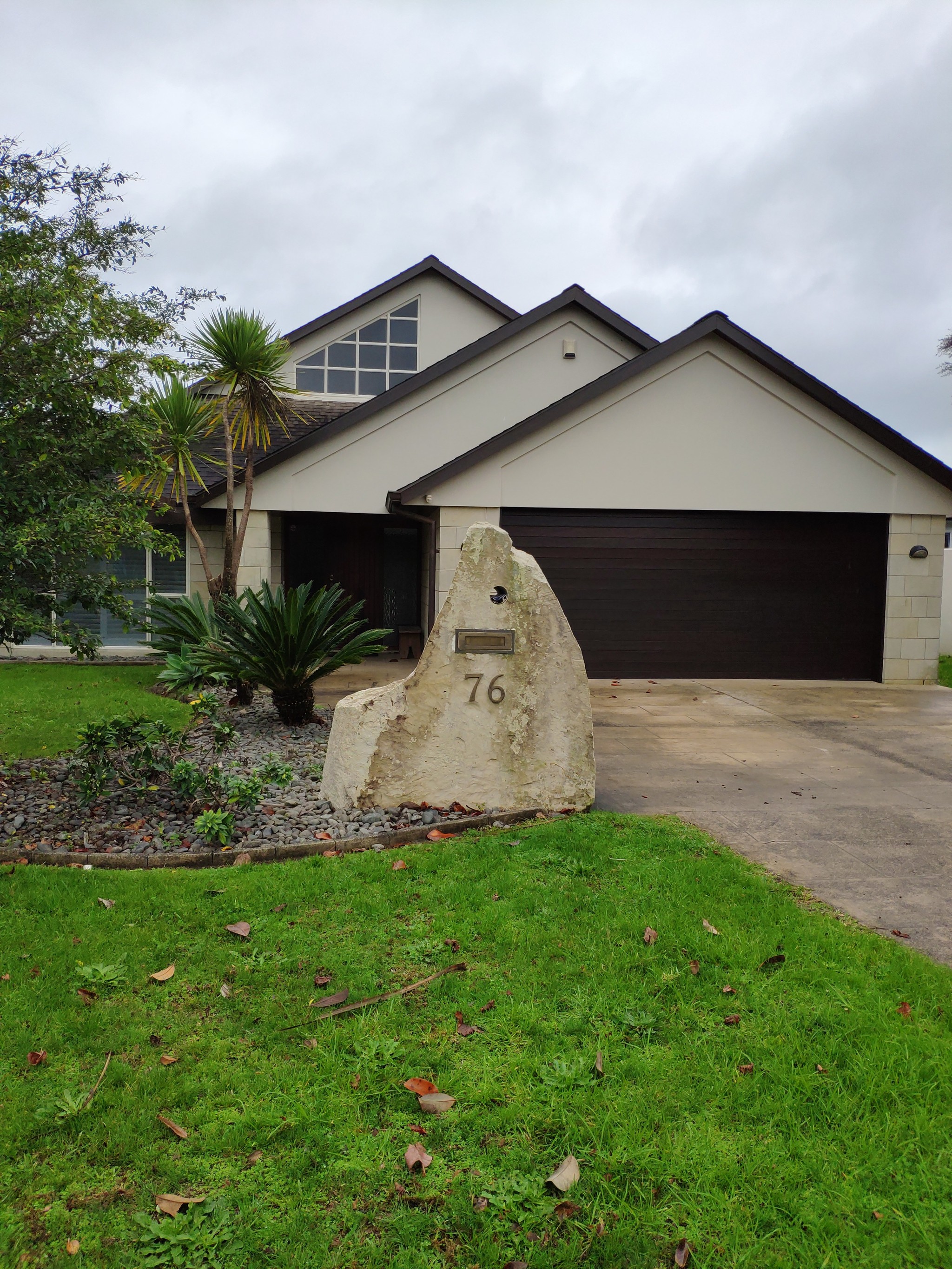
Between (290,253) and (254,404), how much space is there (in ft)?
77.4

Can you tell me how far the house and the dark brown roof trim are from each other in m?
0.04

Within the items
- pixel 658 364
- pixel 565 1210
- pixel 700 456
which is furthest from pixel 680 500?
pixel 565 1210

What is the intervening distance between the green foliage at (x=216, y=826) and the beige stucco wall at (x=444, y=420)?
27.0 feet

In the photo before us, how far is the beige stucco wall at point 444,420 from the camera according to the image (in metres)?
13.9

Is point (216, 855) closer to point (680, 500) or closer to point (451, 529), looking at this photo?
point (451, 529)

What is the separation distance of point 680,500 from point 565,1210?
38.3 ft

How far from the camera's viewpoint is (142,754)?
605 cm

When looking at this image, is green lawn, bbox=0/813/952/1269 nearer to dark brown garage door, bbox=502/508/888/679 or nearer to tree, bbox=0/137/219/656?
tree, bbox=0/137/219/656

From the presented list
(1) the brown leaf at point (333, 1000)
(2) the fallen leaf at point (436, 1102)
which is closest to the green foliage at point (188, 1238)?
(2) the fallen leaf at point (436, 1102)

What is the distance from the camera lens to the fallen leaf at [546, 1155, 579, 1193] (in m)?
2.51

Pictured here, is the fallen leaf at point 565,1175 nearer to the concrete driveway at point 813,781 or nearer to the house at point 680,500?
the concrete driveway at point 813,781

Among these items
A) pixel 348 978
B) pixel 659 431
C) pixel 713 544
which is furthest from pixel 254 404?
pixel 348 978

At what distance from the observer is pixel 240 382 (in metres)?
13.0

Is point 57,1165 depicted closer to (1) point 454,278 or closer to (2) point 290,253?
(1) point 454,278
